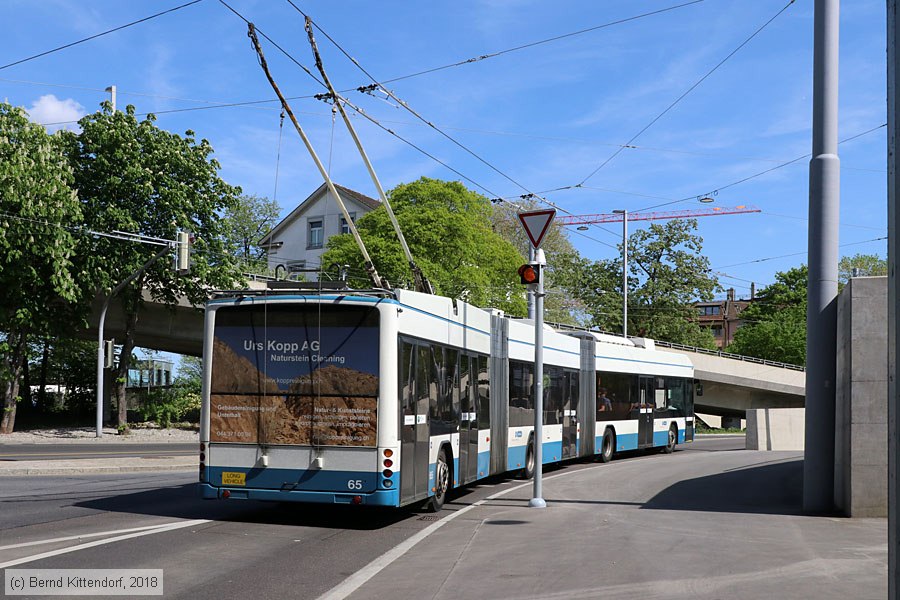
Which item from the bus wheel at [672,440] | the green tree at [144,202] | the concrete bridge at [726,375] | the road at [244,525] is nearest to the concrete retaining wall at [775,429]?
the bus wheel at [672,440]

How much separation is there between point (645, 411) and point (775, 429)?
960 centimetres

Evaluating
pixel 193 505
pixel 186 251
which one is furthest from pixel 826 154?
pixel 186 251

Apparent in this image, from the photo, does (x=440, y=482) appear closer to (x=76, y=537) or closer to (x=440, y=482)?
(x=440, y=482)

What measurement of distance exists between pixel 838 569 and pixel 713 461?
50.9ft

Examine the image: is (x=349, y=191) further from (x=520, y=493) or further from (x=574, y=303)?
(x=520, y=493)

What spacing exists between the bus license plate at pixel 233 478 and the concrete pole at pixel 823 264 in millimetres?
7198

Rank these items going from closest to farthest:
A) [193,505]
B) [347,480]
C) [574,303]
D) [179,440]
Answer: [347,480] < [193,505] < [179,440] < [574,303]

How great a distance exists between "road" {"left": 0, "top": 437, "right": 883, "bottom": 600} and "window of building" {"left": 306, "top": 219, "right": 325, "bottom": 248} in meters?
54.7

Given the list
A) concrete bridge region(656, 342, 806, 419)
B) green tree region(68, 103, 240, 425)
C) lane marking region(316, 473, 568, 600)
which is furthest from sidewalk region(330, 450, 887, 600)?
concrete bridge region(656, 342, 806, 419)

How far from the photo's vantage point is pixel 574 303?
68375 mm

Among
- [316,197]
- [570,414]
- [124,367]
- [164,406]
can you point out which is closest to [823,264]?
[570,414]

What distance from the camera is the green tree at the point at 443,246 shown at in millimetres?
45219

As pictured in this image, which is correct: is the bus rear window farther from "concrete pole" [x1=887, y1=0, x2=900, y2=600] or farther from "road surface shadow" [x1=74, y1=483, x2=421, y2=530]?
"concrete pole" [x1=887, y1=0, x2=900, y2=600]

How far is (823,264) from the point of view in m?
12.4
